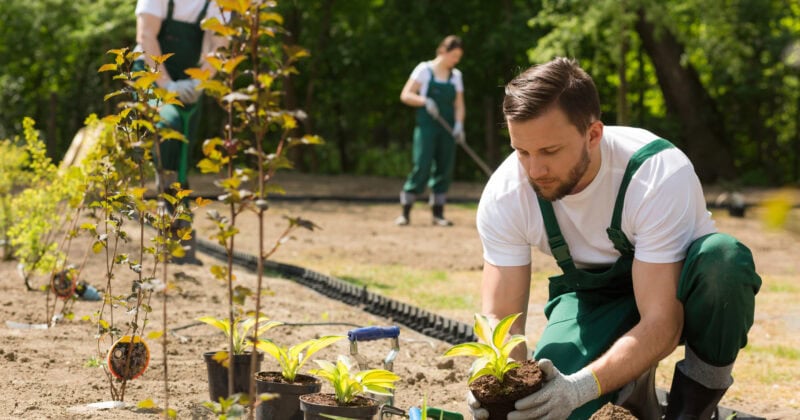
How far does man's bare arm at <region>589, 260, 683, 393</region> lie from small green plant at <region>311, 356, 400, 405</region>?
573mm

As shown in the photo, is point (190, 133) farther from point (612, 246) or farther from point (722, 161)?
point (722, 161)

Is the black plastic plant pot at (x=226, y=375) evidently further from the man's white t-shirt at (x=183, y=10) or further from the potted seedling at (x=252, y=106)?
the man's white t-shirt at (x=183, y=10)

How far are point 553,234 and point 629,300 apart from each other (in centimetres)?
33

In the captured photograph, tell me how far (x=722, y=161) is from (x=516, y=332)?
1449cm

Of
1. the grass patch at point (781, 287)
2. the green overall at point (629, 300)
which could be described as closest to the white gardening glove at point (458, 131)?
the grass patch at point (781, 287)

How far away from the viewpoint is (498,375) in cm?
246

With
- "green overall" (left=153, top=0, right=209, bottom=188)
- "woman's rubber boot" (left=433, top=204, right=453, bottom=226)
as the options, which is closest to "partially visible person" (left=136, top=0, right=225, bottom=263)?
"green overall" (left=153, top=0, right=209, bottom=188)

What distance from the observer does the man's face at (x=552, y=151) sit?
2611 millimetres

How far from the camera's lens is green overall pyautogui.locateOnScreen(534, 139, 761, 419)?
105 inches

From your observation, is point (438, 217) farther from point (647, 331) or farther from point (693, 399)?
point (647, 331)

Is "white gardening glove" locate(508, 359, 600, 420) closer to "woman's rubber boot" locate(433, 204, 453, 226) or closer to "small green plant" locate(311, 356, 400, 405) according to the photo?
"small green plant" locate(311, 356, 400, 405)

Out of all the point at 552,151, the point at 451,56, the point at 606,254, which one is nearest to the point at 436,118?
the point at 451,56

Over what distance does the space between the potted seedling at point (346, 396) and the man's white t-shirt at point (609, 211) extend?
0.61 m

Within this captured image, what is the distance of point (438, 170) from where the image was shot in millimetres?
9883
